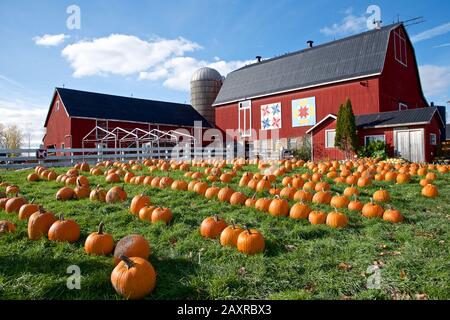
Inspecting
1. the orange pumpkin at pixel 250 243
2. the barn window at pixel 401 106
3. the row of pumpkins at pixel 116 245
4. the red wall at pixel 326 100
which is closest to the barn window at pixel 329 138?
the red wall at pixel 326 100

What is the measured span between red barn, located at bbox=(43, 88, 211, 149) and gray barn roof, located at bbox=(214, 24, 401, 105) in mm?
6432

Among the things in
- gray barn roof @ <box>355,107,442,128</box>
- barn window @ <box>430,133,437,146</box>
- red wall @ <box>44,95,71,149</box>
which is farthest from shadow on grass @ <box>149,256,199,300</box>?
red wall @ <box>44,95,71,149</box>

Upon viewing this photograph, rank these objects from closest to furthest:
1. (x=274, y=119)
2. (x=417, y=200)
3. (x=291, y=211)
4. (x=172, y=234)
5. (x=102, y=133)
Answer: (x=172, y=234) → (x=291, y=211) → (x=417, y=200) → (x=274, y=119) → (x=102, y=133)

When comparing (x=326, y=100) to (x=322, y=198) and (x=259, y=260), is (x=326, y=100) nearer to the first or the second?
(x=322, y=198)

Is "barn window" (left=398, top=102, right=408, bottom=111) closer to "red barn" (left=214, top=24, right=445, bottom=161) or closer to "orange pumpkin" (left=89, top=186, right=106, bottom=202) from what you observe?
"red barn" (left=214, top=24, right=445, bottom=161)

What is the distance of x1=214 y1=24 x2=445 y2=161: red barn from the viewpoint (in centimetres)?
1638

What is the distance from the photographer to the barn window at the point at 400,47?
68.3ft

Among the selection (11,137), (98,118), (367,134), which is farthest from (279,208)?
(11,137)

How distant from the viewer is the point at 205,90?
36594mm

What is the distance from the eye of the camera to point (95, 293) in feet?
8.48

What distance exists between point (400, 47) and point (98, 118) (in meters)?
23.2
